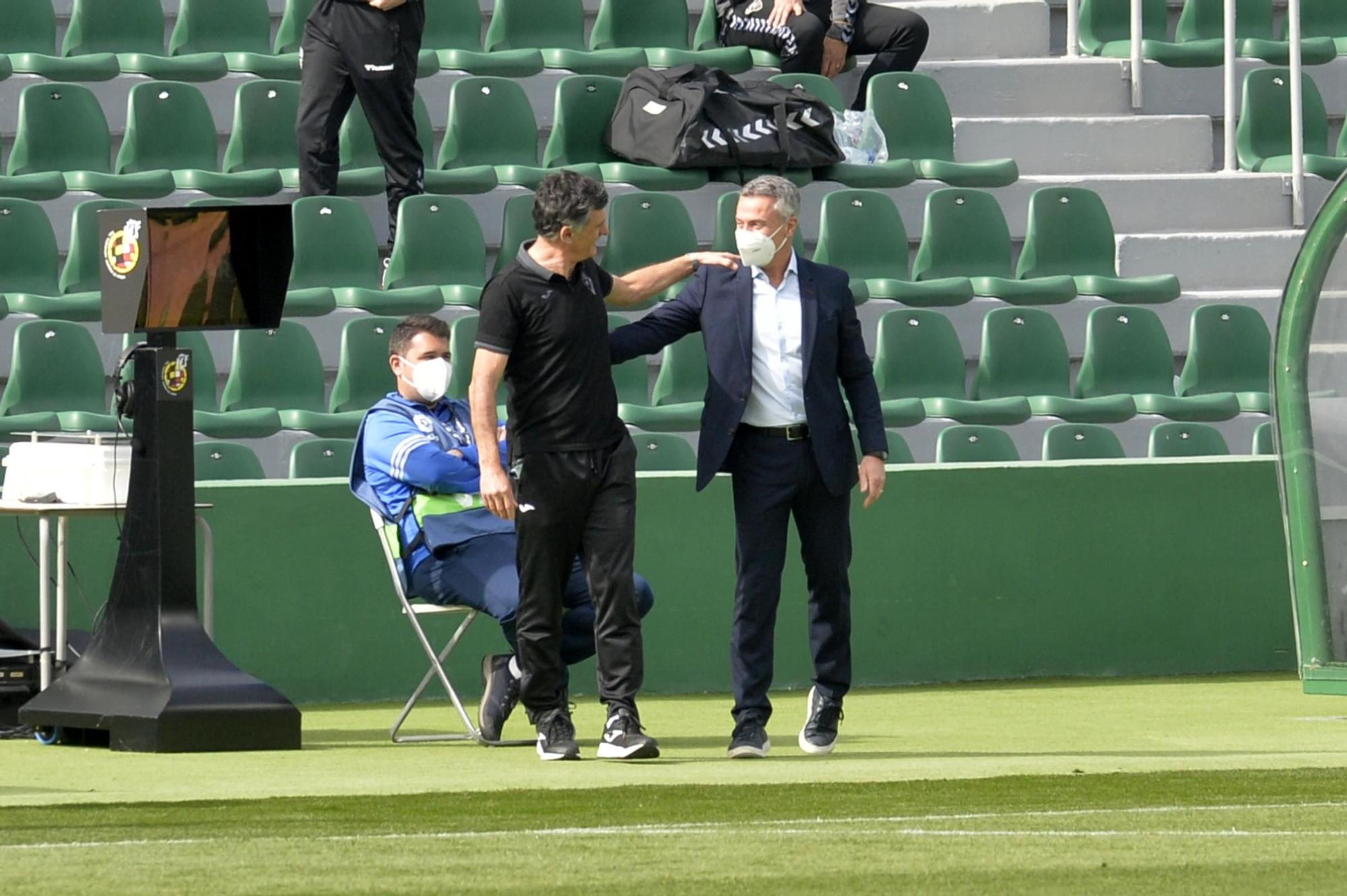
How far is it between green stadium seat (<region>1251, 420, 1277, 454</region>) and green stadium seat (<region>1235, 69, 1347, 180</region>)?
7.99 ft

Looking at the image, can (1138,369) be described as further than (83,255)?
Yes

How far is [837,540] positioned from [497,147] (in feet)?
16.4

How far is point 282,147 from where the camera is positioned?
11.4 metres

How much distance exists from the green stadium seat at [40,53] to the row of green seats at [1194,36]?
5.16 metres

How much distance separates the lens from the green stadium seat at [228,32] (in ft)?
39.1

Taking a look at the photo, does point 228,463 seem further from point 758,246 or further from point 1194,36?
point 1194,36

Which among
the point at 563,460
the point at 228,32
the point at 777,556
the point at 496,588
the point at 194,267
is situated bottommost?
the point at 496,588

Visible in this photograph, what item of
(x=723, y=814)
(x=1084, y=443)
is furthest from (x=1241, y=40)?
(x=723, y=814)

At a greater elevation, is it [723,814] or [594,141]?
[594,141]

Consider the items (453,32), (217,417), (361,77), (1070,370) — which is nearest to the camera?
(217,417)

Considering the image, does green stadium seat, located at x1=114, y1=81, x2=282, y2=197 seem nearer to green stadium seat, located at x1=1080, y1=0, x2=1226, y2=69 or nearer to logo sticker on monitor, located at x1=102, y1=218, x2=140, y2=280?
logo sticker on monitor, located at x1=102, y1=218, x2=140, y2=280

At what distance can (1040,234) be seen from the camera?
11.7 meters

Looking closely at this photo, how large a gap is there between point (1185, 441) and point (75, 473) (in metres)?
5.08

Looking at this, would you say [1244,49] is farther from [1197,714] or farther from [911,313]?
[1197,714]
